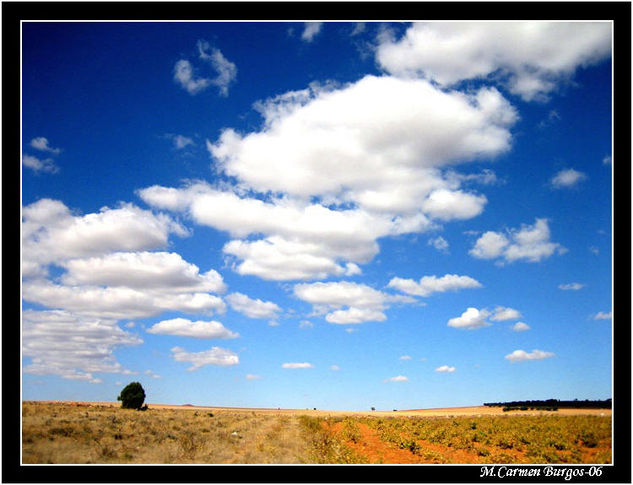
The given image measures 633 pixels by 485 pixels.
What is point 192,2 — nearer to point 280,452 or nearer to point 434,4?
point 434,4

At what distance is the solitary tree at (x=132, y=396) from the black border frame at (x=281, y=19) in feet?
193

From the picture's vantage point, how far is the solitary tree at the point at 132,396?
66.8 metres

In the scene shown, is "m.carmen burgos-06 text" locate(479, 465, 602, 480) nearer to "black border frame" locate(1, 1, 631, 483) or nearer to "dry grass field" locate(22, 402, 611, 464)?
"black border frame" locate(1, 1, 631, 483)

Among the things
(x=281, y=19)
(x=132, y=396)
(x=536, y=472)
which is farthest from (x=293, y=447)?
(x=132, y=396)

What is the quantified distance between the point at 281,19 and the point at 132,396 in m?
68.6

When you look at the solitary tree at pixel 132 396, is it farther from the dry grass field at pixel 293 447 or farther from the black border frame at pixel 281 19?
the black border frame at pixel 281 19

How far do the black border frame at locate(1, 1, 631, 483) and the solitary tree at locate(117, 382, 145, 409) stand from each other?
58.8m

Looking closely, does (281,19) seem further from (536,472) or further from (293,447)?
(293,447)

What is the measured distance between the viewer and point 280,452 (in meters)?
23.4

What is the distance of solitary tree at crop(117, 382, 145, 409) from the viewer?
66.8 metres

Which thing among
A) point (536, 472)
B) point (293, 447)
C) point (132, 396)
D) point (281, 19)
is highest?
point (281, 19)

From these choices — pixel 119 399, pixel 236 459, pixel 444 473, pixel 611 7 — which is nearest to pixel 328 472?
pixel 444 473

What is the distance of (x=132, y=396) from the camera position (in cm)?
6700

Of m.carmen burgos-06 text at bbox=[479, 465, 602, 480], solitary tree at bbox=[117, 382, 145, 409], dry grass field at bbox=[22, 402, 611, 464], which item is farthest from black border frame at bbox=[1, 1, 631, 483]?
solitary tree at bbox=[117, 382, 145, 409]
